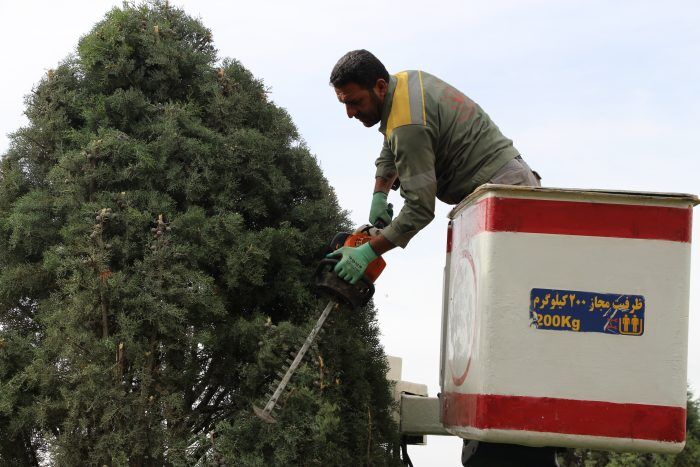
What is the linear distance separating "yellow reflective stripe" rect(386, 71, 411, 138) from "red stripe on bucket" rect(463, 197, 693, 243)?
24.8 inches

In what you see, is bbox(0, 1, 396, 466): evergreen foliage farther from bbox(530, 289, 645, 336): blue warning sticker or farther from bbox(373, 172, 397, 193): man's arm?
bbox(530, 289, 645, 336): blue warning sticker

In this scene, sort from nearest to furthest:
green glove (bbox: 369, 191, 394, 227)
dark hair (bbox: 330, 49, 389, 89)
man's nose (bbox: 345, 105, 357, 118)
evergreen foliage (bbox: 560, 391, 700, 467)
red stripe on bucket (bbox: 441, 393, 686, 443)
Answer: red stripe on bucket (bbox: 441, 393, 686, 443)
dark hair (bbox: 330, 49, 389, 89)
man's nose (bbox: 345, 105, 357, 118)
green glove (bbox: 369, 191, 394, 227)
evergreen foliage (bbox: 560, 391, 700, 467)

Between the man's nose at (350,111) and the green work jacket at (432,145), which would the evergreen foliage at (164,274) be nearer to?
the man's nose at (350,111)

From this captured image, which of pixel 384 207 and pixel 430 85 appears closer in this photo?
pixel 430 85

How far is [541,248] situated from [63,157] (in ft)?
7.65

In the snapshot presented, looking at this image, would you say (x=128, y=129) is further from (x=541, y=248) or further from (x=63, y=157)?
(x=541, y=248)

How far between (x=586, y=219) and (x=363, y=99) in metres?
1.16

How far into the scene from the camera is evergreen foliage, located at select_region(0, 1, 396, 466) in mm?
4086

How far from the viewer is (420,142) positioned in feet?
12.6

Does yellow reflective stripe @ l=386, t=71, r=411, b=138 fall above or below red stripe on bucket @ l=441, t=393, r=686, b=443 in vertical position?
above

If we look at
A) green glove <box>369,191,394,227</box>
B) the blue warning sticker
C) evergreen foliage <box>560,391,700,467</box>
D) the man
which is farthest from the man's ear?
evergreen foliage <box>560,391,700,467</box>

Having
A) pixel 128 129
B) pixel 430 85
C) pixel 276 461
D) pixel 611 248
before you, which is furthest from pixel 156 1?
pixel 611 248

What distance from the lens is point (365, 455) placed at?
4.23 metres

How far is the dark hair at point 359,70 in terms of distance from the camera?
401 centimetres
